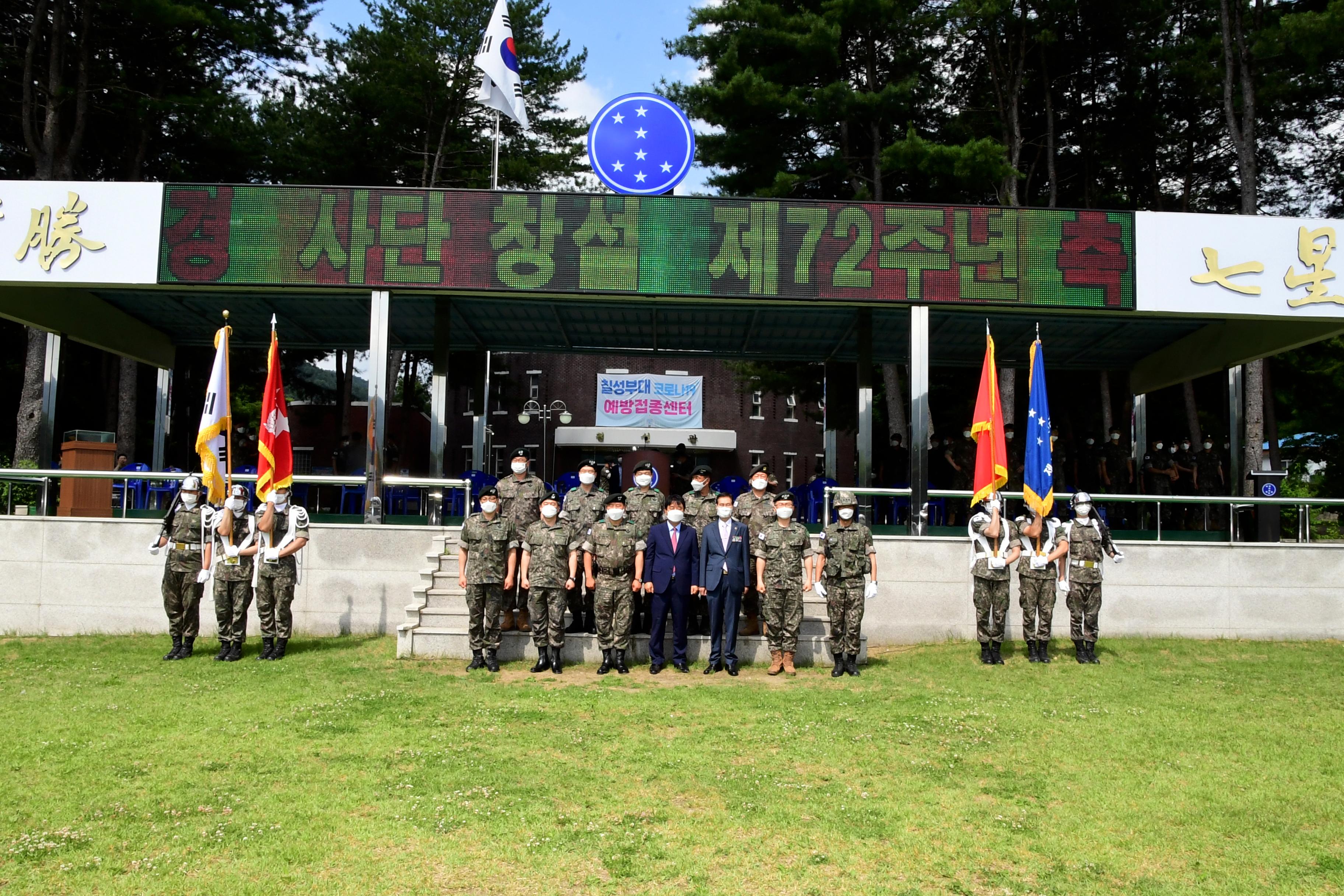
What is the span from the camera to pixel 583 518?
11.9m

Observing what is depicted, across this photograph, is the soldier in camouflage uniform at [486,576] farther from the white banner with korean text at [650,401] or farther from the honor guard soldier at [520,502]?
the white banner with korean text at [650,401]

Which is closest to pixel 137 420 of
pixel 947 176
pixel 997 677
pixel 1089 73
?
pixel 947 176

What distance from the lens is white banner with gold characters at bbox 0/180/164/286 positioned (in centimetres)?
1347

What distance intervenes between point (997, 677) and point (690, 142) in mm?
8535

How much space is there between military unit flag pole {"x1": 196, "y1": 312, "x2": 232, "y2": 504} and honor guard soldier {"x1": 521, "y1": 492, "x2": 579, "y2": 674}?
362cm

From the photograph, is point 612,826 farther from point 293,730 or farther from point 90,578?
point 90,578

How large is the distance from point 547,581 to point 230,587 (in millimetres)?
3667

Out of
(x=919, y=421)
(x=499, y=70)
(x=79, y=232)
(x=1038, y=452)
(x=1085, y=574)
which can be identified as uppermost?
(x=499, y=70)

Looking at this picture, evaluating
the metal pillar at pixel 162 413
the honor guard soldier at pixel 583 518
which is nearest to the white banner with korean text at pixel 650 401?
the metal pillar at pixel 162 413

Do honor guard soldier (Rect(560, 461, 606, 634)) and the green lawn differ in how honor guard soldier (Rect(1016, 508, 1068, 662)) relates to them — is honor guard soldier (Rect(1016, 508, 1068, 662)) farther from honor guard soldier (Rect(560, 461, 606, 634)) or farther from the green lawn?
honor guard soldier (Rect(560, 461, 606, 634))

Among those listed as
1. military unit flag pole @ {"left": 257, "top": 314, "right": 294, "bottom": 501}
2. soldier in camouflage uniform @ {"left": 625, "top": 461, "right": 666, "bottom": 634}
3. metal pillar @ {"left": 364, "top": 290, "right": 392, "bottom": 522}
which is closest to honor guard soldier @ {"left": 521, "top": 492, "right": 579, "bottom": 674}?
soldier in camouflage uniform @ {"left": 625, "top": 461, "right": 666, "bottom": 634}

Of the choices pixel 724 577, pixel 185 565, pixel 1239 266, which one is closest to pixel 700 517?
pixel 724 577

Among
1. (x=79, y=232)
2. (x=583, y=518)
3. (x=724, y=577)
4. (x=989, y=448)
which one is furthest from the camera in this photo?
(x=79, y=232)

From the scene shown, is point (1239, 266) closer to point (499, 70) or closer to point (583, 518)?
point (583, 518)
